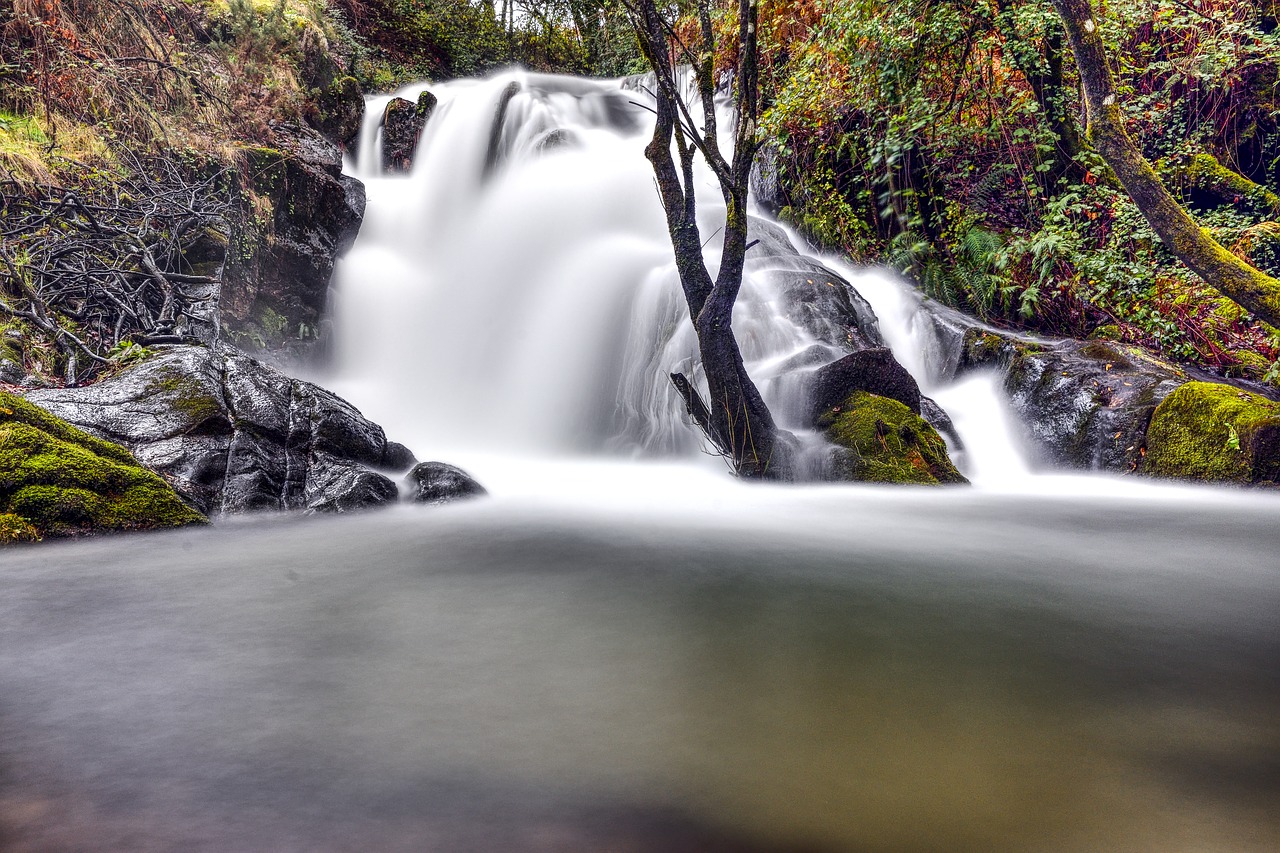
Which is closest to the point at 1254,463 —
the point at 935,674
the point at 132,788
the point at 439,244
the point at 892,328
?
the point at 892,328

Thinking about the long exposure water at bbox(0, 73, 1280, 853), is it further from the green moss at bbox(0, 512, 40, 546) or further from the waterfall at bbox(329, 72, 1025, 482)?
the waterfall at bbox(329, 72, 1025, 482)

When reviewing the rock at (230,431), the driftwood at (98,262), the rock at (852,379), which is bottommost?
the rock at (230,431)

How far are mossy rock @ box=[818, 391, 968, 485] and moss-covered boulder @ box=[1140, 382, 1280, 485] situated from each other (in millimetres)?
1994

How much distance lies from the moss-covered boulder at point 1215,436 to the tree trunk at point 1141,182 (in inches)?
79.8

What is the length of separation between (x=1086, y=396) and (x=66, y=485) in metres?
8.74

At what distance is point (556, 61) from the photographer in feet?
67.4

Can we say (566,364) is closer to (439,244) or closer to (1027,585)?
(439,244)

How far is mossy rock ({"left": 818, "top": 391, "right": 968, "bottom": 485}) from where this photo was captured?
6.61 meters

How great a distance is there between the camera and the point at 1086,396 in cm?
775

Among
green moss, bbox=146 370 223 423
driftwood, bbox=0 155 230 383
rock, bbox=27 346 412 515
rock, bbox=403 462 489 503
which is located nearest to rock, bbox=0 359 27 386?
driftwood, bbox=0 155 230 383

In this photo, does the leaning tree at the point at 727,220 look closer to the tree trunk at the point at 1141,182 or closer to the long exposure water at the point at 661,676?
the long exposure water at the point at 661,676

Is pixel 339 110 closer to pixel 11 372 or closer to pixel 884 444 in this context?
pixel 11 372

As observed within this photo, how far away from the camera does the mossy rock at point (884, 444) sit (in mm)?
6613

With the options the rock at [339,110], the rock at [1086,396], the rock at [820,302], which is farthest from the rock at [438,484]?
→ the rock at [339,110]
